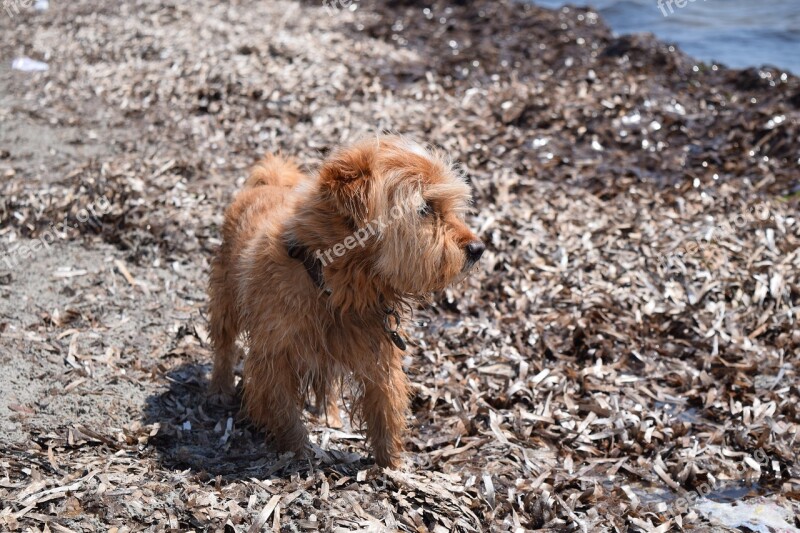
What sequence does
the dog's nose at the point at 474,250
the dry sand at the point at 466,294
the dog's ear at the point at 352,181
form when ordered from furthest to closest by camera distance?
the dry sand at the point at 466,294 < the dog's nose at the point at 474,250 < the dog's ear at the point at 352,181

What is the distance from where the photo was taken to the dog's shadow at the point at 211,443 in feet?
13.4

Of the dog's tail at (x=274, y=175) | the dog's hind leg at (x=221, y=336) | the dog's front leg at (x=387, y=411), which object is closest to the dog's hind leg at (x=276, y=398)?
the dog's front leg at (x=387, y=411)

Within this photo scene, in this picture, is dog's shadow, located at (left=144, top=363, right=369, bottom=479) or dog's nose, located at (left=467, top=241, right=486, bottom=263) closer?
dog's nose, located at (left=467, top=241, right=486, bottom=263)

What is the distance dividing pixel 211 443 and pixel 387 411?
98 cm

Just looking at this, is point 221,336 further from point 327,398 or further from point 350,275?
point 350,275

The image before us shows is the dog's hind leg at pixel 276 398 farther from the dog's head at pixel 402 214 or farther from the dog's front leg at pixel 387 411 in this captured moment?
the dog's head at pixel 402 214

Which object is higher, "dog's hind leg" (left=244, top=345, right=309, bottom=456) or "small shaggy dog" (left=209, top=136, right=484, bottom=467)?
"small shaggy dog" (left=209, top=136, right=484, bottom=467)

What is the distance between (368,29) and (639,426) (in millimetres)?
9680

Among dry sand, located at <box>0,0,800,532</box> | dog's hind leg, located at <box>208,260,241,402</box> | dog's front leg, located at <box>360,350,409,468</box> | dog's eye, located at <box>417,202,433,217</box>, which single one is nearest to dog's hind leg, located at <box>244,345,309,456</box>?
dry sand, located at <box>0,0,800,532</box>

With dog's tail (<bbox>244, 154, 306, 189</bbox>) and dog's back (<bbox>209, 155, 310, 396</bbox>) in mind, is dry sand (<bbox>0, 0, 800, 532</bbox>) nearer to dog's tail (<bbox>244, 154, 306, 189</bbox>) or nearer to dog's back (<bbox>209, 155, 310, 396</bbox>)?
dog's back (<bbox>209, 155, 310, 396</bbox>)

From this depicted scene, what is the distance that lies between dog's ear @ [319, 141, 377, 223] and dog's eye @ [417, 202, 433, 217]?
258mm

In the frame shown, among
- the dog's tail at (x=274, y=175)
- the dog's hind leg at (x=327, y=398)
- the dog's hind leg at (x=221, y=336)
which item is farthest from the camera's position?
the dog's tail at (x=274, y=175)

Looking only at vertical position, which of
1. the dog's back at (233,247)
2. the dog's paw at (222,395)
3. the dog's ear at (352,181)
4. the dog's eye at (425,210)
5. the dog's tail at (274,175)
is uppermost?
the dog's ear at (352,181)

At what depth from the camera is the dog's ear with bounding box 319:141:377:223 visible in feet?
12.2
